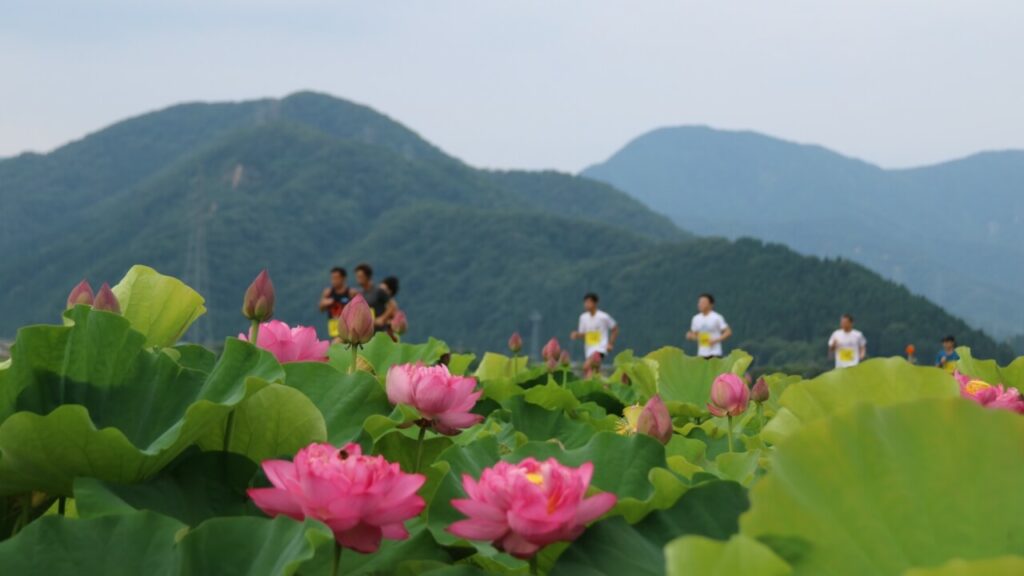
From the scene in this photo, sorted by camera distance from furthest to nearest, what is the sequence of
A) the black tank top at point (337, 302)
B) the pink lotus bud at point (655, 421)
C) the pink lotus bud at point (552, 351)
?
the black tank top at point (337, 302)
the pink lotus bud at point (552, 351)
the pink lotus bud at point (655, 421)

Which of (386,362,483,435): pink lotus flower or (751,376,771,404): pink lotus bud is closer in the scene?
(386,362,483,435): pink lotus flower

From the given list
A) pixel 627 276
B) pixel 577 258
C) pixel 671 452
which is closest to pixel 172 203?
pixel 577 258

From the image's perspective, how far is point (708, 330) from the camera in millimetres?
9164

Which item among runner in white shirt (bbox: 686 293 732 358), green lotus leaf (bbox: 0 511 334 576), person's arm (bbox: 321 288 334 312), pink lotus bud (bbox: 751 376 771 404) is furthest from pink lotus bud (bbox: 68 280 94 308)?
runner in white shirt (bbox: 686 293 732 358)

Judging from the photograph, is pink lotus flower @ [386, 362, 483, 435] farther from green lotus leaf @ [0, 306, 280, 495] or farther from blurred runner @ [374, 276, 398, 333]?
blurred runner @ [374, 276, 398, 333]

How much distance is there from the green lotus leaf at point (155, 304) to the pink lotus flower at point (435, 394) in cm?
34

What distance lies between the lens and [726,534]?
0.84 metres

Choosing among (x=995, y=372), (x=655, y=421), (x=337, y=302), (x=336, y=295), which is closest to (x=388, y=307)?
(x=337, y=302)

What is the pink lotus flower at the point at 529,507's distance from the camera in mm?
730

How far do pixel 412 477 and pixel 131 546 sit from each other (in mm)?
217

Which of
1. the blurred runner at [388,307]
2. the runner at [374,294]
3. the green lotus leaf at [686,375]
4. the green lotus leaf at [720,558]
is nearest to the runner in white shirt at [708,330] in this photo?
the blurred runner at [388,307]

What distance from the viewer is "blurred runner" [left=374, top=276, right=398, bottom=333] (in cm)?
659

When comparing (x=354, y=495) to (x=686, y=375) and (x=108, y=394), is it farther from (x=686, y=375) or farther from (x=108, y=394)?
(x=686, y=375)

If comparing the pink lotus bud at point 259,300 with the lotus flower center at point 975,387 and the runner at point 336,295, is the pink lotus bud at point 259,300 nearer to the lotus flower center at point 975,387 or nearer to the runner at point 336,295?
the lotus flower center at point 975,387
